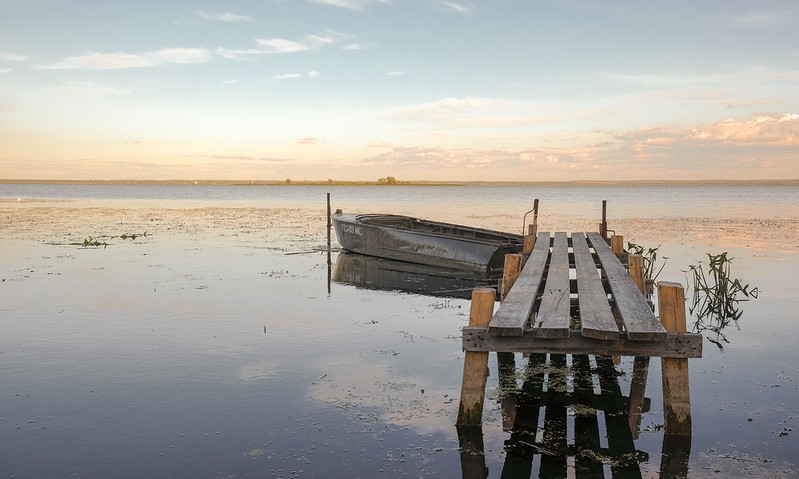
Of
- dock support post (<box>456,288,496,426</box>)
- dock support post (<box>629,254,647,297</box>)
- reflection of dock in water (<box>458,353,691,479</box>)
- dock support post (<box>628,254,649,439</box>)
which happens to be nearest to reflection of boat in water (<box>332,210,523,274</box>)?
dock support post (<box>629,254,647,297</box>)

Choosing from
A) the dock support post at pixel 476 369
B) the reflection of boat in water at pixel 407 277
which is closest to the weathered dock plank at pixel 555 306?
the dock support post at pixel 476 369

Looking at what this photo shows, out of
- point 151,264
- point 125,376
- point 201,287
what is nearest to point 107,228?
point 151,264

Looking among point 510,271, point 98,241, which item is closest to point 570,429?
point 510,271

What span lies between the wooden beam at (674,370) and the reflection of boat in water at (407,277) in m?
9.15

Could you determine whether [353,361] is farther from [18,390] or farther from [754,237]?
[754,237]

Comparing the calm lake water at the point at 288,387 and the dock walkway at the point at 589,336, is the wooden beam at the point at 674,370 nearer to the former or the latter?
the dock walkway at the point at 589,336

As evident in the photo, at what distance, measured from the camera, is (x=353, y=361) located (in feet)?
31.6

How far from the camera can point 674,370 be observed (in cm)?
610

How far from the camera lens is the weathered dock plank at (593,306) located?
564cm

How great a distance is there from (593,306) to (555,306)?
380 millimetres

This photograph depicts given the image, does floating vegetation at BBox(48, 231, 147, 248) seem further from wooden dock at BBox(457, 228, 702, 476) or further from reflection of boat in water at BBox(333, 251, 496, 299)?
wooden dock at BBox(457, 228, 702, 476)

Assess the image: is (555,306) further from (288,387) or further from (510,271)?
(288,387)

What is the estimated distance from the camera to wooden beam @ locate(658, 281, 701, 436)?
6.05 m

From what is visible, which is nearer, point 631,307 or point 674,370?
point 674,370
